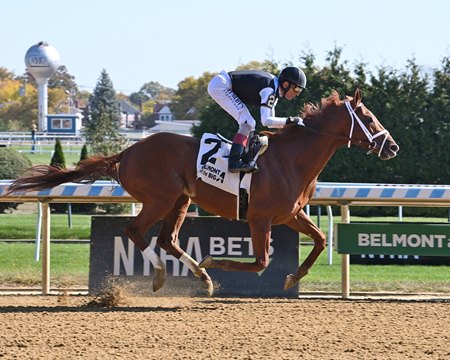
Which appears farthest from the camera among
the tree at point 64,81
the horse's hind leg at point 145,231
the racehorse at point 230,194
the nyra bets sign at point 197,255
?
the tree at point 64,81

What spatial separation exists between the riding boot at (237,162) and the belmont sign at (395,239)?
1662mm

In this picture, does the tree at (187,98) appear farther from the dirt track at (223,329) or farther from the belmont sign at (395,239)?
the dirt track at (223,329)

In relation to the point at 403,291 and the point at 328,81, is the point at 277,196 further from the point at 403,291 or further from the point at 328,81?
the point at 328,81

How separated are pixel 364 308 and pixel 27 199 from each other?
3.74 metres

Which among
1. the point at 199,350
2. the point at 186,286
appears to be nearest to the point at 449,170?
the point at 186,286

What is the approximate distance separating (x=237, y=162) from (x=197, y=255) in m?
1.56

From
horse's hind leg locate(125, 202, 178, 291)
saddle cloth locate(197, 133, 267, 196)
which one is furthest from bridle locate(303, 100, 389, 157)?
horse's hind leg locate(125, 202, 178, 291)

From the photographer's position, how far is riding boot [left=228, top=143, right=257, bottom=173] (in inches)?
344

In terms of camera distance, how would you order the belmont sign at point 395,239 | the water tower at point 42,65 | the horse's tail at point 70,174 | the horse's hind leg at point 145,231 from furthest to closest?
the water tower at point 42,65
the belmont sign at point 395,239
the horse's tail at point 70,174
the horse's hind leg at point 145,231

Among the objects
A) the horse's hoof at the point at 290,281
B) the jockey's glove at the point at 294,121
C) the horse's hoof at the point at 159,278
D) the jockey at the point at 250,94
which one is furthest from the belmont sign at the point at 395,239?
the horse's hoof at the point at 159,278

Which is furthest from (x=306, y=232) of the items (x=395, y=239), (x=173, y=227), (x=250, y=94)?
(x=250, y=94)

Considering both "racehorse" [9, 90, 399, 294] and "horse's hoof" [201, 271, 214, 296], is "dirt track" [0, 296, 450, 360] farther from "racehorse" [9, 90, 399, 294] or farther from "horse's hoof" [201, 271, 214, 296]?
"racehorse" [9, 90, 399, 294]

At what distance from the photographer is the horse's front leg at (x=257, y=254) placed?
8695 mm

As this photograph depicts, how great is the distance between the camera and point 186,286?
9852 millimetres
